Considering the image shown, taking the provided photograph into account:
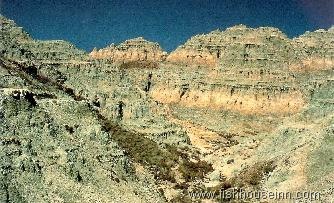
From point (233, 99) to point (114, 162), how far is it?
55.2 meters

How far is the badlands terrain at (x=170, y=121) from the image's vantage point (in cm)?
3231

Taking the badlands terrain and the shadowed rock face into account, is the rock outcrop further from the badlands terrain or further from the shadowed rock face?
the shadowed rock face

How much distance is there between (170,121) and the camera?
229 ft

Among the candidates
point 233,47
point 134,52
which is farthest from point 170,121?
point 134,52

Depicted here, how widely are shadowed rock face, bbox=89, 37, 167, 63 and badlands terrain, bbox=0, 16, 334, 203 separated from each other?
1125cm

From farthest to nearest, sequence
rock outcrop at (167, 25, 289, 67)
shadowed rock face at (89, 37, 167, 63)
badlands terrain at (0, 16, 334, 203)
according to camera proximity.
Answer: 1. shadowed rock face at (89, 37, 167, 63)
2. rock outcrop at (167, 25, 289, 67)
3. badlands terrain at (0, 16, 334, 203)

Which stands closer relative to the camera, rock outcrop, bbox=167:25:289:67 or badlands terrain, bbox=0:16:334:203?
badlands terrain, bbox=0:16:334:203

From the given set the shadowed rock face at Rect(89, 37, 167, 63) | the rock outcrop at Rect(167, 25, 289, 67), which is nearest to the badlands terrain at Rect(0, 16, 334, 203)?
the rock outcrop at Rect(167, 25, 289, 67)

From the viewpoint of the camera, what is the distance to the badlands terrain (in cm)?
3231

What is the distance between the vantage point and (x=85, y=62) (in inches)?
3174

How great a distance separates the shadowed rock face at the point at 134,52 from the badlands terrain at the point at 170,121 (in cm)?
1125

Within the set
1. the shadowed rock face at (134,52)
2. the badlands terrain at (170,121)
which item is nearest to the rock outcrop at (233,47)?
the badlands terrain at (170,121)

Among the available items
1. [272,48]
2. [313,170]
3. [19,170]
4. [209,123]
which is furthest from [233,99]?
[19,170]

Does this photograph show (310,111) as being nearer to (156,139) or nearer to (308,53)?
(156,139)
